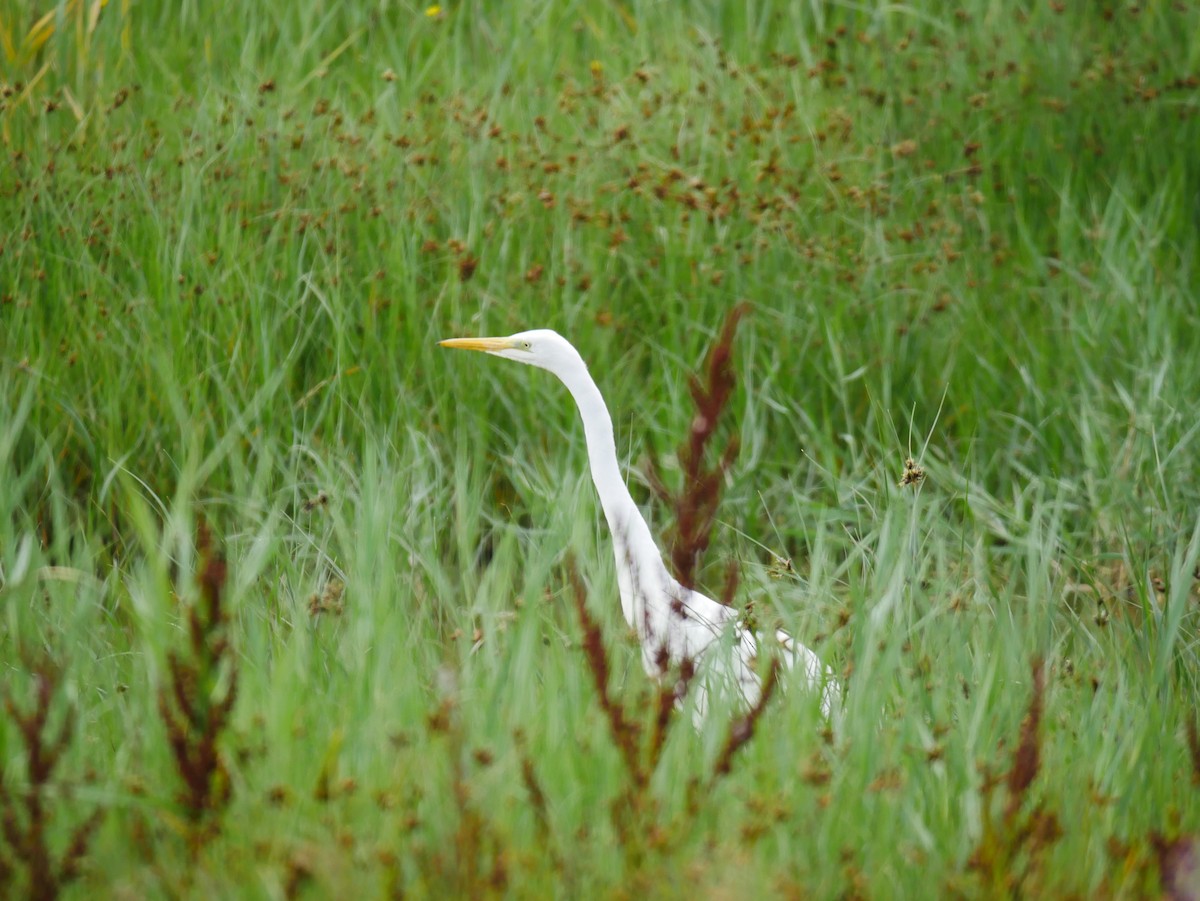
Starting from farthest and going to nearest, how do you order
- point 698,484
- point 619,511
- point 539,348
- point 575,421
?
point 575,421
point 539,348
point 619,511
point 698,484

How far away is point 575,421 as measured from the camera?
4.02 m

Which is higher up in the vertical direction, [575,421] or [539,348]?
[539,348]

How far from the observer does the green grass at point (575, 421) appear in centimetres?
203

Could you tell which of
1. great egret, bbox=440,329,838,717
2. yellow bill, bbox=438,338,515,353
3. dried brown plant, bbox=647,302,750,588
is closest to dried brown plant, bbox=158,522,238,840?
dried brown plant, bbox=647,302,750,588

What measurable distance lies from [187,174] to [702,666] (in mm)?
2548

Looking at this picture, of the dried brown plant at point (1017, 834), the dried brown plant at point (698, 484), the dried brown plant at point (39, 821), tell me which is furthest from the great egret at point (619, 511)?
the dried brown plant at point (39, 821)

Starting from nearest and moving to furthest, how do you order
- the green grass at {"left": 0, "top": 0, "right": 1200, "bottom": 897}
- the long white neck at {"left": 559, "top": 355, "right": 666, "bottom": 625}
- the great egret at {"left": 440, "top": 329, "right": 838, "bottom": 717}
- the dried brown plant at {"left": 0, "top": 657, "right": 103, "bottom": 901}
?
the dried brown plant at {"left": 0, "top": 657, "right": 103, "bottom": 901} → the green grass at {"left": 0, "top": 0, "right": 1200, "bottom": 897} → the great egret at {"left": 440, "top": 329, "right": 838, "bottom": 717} → the long white neck at {"left": 559, "top": 355, "right": 666, "bottom": 625}

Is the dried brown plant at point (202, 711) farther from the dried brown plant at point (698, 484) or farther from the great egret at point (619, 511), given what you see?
the great egret at point (619, 511)

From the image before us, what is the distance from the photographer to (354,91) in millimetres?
4938

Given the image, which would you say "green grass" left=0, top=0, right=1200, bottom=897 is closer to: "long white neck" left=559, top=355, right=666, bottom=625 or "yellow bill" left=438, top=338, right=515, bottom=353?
"long white neck" left=559, top=355, right=666, bottom=625

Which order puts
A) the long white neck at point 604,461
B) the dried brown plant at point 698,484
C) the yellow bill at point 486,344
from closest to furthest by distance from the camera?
the dried brown plant at point 698,484 < the long white neck at point 604,461 < the yellow bill at point 486,344

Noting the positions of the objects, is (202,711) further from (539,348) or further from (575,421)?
(575,421)

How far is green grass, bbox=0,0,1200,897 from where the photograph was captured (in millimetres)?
2029

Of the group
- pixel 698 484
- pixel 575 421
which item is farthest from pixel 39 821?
pixel 575 421
